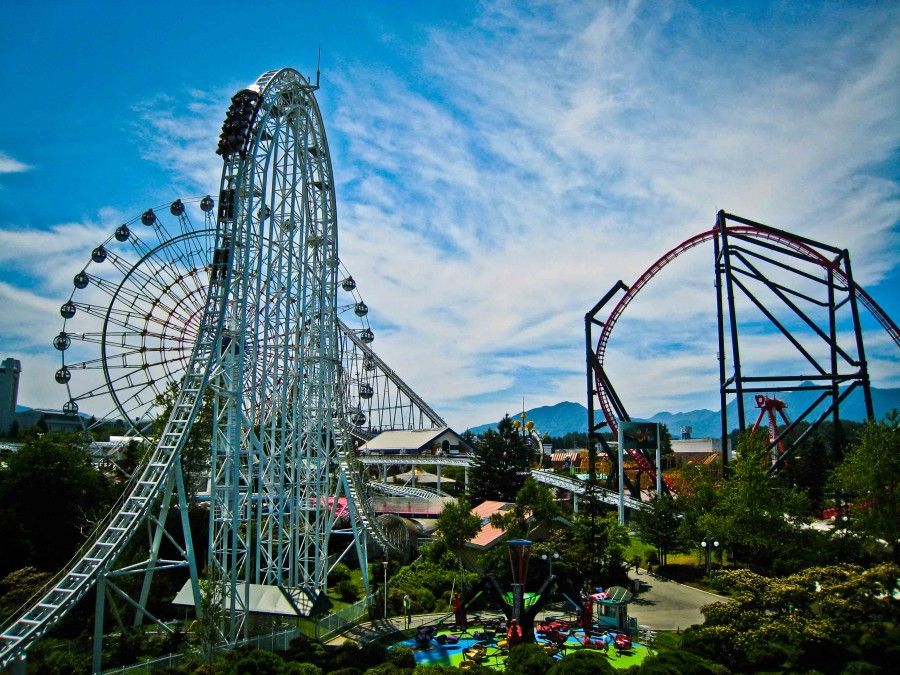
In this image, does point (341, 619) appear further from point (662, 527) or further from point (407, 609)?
point (662, 527)

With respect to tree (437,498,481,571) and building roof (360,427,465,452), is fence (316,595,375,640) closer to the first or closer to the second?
tree (437,498,481,571)

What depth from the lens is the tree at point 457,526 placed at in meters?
33.5

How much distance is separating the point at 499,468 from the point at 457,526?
2024 cm

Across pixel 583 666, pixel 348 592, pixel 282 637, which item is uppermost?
pixel 583 666

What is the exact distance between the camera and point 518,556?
85.9ft

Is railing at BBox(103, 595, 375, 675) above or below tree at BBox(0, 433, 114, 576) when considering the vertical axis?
below

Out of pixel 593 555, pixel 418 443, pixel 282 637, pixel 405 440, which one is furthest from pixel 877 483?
pixel 405 440

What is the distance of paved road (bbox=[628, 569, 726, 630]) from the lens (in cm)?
2738

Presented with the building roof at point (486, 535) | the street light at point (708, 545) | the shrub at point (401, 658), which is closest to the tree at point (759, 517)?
the street light at point (708, 545)

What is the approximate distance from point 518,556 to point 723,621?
8465 mm

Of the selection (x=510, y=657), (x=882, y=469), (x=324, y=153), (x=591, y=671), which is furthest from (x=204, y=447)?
(x=882, y=469)

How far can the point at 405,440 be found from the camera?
77.6 meters

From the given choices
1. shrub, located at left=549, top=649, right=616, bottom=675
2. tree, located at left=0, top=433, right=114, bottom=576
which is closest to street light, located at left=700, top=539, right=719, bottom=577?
shrub, located at left=549, top=649, right=616, bottom=675

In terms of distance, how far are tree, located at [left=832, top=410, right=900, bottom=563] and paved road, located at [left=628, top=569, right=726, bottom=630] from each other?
7.77 meters
